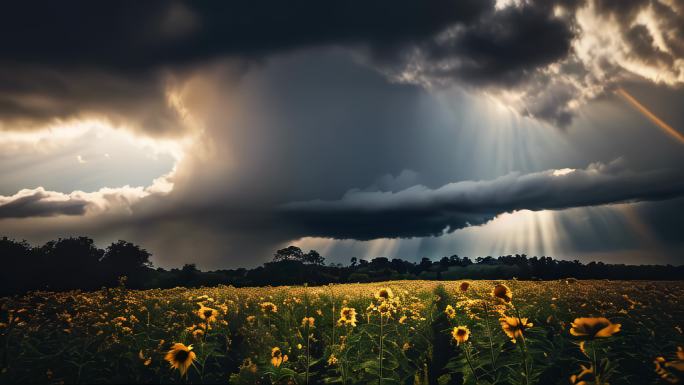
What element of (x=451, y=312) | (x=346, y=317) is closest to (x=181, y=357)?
(x=346, y=317)

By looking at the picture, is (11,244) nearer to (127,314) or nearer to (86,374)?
(127,314)

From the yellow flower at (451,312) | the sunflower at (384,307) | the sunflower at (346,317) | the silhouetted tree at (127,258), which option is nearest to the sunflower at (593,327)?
the sunflower at (384,307)

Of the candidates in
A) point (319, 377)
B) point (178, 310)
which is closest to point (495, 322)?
point (319, 377)

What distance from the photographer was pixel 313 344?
29.2 feet

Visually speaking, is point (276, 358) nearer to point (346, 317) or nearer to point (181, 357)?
point (181, 357)

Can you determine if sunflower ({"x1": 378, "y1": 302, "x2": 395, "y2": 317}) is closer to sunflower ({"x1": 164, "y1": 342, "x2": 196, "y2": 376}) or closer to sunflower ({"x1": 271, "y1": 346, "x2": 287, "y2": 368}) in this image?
→ sunflower ({"x1": 271, "y1": 346, "x2": 287, "y2": 368})

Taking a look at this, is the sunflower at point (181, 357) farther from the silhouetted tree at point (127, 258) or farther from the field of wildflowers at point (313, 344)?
the silhouetted tree at point (127, 258)

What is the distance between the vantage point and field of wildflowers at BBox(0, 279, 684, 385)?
5277 mm

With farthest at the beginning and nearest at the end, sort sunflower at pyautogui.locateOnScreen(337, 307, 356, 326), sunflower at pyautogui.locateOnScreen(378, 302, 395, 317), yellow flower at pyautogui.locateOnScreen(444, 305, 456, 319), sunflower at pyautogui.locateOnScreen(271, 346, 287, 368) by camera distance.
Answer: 1. yellow flower at pyautogui.locateOnScreen(444, 305, 456, 319)
2. sunflower at pyautogui.locateOnScreen(337, 307, 356, 326)
3. sunflower at pyautogui.locateOnScreen(378, 302, 395, 317)
4. sunflower at pyautogui.locateOnScreen(271, 346, 287, 368)

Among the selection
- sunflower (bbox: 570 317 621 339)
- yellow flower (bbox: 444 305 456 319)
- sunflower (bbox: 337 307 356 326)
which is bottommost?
yellow flower (bbox: 444 305 456 319)

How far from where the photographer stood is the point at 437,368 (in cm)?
980

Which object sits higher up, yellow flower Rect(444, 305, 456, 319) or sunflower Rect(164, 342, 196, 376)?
sunflower Rect(164, 342, 196, 376)

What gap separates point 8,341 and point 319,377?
508 centimetres

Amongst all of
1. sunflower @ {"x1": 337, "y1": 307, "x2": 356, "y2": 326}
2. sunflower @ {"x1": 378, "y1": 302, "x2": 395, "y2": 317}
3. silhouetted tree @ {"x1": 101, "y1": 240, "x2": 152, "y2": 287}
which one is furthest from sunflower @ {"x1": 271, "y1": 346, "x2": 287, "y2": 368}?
silhouetted tree @ {"x1": 101, "y1": 240, "x2": 152, "y2": 287}
